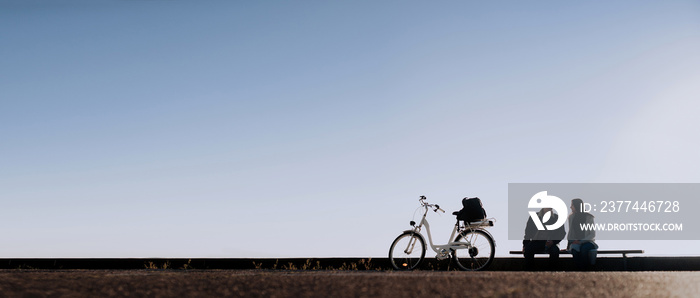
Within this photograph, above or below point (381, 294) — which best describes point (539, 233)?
above

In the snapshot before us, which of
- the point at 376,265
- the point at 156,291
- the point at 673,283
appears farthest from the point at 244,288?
the point at 376,265

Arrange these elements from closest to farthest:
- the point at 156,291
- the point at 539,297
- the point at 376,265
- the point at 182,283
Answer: the point at 539,297, the point at 156,291, the point at 182,283, the point at 376,265

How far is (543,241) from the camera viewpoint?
1316cm

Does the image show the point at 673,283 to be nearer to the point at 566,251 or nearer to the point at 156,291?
the point at 156,291

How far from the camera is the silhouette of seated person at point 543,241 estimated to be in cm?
1309

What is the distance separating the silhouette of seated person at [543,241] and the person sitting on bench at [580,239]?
0.30 metres

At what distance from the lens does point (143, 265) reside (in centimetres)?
1426

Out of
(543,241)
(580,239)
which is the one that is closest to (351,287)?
(580,239)

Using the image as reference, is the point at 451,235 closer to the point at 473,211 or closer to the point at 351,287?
the point at 473,211

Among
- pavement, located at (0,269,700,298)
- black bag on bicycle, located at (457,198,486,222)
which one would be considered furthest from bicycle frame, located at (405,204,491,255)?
pavement, located at (0,269,700,298)

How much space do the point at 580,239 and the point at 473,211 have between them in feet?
6.41

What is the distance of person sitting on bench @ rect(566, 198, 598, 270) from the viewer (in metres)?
12.5

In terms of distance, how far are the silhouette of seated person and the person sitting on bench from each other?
30 cm

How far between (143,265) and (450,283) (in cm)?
912
